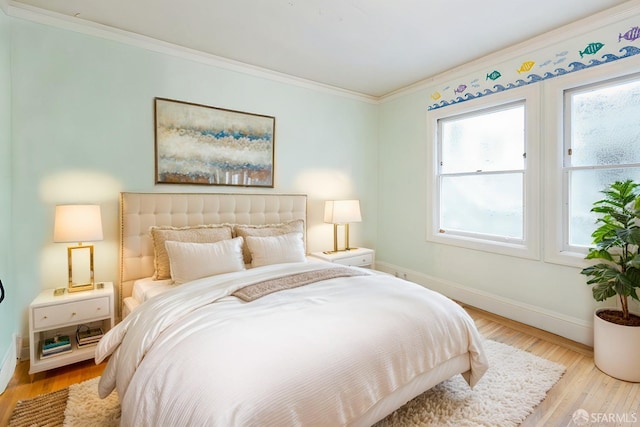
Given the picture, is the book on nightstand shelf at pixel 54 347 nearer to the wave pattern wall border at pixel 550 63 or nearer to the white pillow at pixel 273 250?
the white pillow at pixel 273 250

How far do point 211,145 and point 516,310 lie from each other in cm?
348

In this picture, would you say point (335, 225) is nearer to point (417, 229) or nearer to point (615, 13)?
point (417, 229)

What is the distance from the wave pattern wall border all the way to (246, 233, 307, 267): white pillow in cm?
246

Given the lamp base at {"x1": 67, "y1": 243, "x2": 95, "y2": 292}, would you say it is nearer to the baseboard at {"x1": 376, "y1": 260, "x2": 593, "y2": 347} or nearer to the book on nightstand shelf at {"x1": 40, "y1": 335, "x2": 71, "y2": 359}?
the book on nightstand shelf at {"x1": 40, "y1": 335, "x2": 71, "y2": 359}

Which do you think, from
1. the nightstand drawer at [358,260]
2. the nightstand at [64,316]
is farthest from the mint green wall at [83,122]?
the nightstand drawer at [358,260]

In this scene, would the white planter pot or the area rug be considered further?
the white planter pot

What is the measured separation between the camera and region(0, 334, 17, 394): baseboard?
196 centimetres

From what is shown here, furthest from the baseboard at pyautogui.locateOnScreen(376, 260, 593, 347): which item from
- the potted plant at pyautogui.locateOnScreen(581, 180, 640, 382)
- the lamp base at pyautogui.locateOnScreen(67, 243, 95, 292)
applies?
the lamp base at pyautogui.locateOnScreen(67, 243, 95, 292)

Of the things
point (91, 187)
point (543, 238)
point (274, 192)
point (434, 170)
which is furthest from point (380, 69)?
point (91, 187)

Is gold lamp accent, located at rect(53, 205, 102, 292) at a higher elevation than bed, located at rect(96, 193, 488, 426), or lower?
higher

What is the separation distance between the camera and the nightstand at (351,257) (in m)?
3.58

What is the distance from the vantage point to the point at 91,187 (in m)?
2.57

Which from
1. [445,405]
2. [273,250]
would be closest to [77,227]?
[273,250]

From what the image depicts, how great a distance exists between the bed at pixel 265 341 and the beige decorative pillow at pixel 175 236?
12mm
